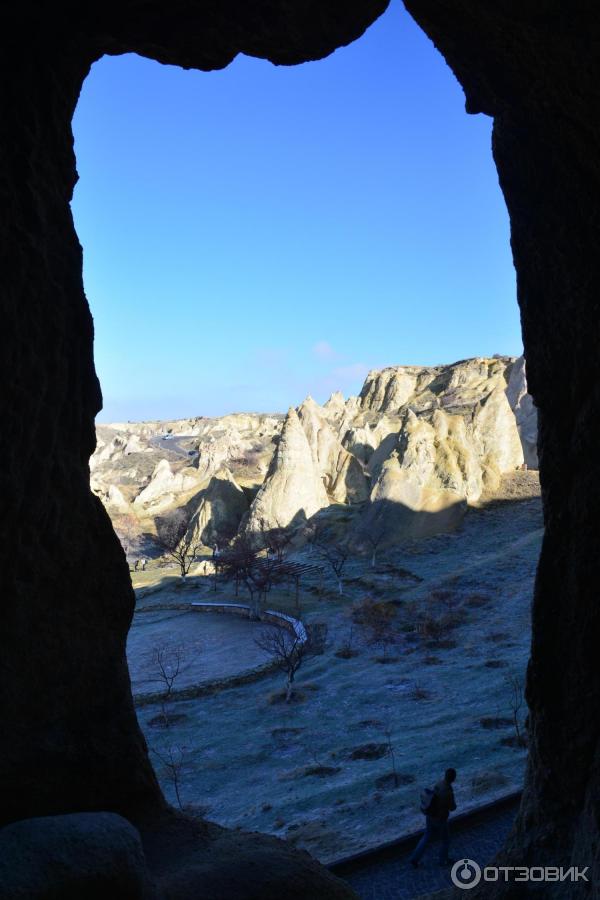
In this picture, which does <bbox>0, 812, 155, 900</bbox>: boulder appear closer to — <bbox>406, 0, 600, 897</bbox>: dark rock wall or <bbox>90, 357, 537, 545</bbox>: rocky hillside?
<bbox>406, 0, 600, 897</bbox>: dark rock wall

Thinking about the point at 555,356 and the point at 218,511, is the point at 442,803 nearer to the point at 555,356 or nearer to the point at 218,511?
the point at 555,356

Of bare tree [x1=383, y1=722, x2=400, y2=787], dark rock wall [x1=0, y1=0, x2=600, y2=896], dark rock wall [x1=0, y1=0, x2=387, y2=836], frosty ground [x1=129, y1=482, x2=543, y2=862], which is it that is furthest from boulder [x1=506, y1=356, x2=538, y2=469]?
dark rock wall [x1=0, y1=0, x2=387, y2=836]

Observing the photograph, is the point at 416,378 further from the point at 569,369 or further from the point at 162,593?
the point at 569,369

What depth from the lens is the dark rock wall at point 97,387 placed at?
567 centimetres

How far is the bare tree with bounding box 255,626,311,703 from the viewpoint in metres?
21.5

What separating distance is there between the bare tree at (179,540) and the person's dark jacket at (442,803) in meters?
36.7

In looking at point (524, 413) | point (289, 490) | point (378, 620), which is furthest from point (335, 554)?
point (524, 413)

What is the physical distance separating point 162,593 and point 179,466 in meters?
55.6

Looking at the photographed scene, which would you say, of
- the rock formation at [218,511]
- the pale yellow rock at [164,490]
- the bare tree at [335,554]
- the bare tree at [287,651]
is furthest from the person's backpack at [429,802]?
the pale yellow rock at [164,490]

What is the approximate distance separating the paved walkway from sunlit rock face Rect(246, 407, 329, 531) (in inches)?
1496

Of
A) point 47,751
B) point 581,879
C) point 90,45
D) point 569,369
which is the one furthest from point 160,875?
point 90,45

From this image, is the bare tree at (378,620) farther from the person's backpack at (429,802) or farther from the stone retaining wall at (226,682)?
the person's backpack at (429,802)

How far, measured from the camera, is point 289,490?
165 feet

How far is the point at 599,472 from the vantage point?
6.00 m
